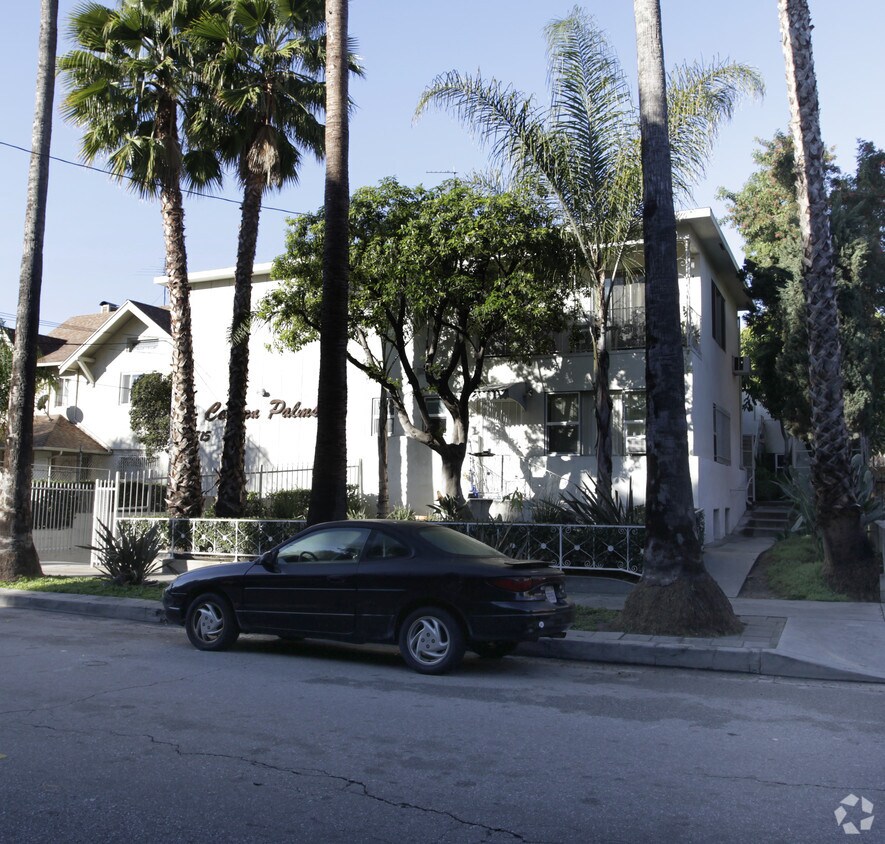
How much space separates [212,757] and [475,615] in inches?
124

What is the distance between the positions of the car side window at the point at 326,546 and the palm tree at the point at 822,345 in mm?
6806

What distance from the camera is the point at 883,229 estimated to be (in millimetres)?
24578

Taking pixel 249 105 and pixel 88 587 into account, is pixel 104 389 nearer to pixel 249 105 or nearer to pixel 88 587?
pixel 249 105

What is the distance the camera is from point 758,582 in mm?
14102

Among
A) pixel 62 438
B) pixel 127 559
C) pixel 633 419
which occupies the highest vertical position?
pixel 62 438

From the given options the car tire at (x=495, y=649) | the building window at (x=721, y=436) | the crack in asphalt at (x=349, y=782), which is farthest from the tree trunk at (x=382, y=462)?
the crack in asphalt at (x=349, y=782)

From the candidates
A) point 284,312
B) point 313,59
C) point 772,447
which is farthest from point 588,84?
point 772,447

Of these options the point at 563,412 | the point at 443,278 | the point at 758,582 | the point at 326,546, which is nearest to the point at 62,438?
the point at 443,278

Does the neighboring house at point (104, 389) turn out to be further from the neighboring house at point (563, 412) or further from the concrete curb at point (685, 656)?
the concrete curb at point (685, 656)

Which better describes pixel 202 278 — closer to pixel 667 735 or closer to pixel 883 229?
pixel 883 229

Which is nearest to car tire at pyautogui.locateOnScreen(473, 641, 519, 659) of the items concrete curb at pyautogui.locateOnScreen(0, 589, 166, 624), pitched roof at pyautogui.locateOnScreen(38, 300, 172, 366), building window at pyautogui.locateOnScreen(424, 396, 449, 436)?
concrete curb at pyautogui.locateOnScreen(0, 589, 166, 624)

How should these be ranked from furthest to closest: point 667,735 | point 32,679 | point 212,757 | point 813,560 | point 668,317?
point 813,560
point 668,317
point 32,679
point 667,735
point 212,757

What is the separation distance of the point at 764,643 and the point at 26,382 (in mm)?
12500

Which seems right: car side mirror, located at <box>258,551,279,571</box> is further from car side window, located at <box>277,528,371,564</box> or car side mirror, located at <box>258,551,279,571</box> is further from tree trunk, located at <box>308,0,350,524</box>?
tree trunk, located at <box>308,0,350,524</box>
